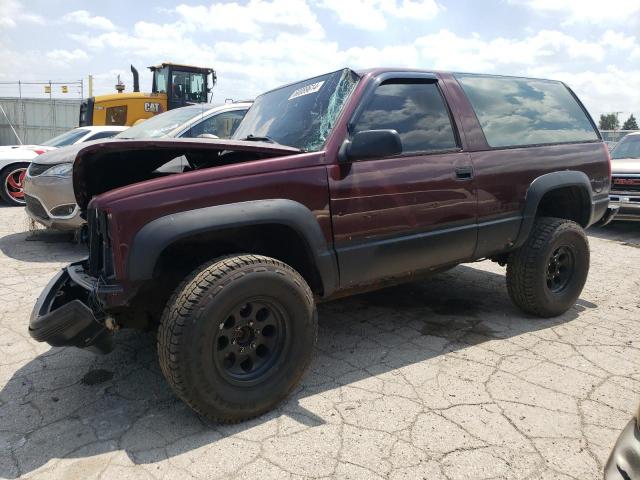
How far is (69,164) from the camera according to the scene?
6.08 m

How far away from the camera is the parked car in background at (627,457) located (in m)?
1.52

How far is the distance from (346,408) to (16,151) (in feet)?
29.8

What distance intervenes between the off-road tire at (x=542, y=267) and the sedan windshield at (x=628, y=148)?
637cm

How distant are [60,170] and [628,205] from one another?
27.3 feet

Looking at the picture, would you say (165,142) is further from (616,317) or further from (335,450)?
(616,317)

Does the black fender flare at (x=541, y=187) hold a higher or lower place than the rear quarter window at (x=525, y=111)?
lower

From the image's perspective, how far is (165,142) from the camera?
8.41ft

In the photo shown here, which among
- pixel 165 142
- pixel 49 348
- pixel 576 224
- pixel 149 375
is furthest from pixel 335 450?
pixel 576 224

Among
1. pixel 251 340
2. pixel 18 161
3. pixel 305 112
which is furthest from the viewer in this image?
pixel 18 161

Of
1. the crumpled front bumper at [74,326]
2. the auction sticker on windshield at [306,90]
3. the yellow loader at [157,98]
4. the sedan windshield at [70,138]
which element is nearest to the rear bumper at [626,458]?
the crumpled front bumper at [74,326]

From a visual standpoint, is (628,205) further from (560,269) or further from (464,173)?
(464,173)

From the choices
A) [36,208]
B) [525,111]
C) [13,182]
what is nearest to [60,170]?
[36,208]

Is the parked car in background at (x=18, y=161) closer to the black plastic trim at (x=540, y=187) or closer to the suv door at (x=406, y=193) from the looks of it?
the suv door at (x=406, y=193)

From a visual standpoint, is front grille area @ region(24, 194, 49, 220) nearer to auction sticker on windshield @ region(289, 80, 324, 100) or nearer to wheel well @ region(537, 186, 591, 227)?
auction sticker on windshield @ region(289, 80, 324, 100)
